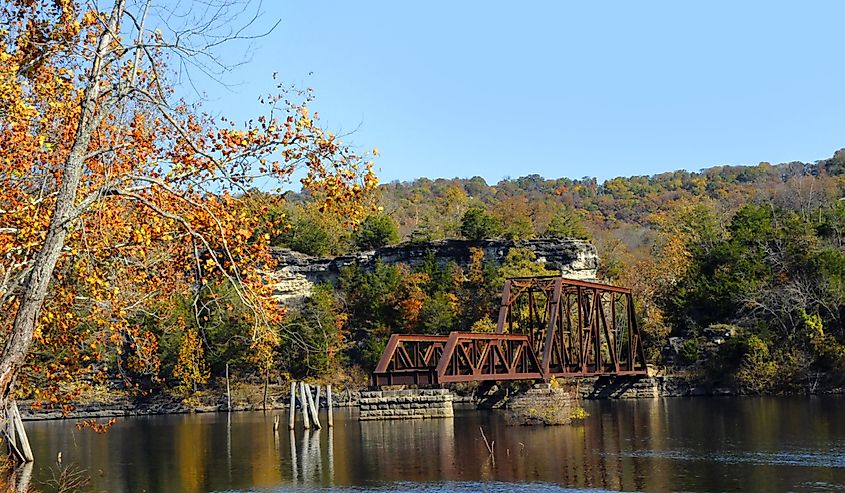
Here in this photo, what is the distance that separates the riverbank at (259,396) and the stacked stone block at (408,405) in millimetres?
16128

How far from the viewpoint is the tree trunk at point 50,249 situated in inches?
434

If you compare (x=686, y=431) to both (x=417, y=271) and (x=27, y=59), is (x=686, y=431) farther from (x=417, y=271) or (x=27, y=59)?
(x=417, y=271)

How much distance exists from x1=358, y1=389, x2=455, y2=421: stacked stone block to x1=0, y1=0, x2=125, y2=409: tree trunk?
2946cm

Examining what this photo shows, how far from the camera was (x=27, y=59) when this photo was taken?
1268cm

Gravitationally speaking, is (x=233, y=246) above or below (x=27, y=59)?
below

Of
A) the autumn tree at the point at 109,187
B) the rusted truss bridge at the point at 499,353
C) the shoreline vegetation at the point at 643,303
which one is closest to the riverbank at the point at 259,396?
the shoreline vegetation at the point at 643,303

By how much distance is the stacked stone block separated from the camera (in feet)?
132

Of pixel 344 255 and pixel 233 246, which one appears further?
pixel 344 255

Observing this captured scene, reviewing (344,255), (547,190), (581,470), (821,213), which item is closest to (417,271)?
(344,255)

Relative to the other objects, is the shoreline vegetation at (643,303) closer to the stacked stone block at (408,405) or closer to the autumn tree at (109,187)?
the stacked stone block at (408,405)

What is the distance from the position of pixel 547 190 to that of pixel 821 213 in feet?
320

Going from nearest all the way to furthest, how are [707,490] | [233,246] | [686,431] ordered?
1. [233,246]
2. [707,490]
3. [686,431]

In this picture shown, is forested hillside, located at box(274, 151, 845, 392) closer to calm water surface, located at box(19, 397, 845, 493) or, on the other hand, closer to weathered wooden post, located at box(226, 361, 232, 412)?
calm water surface, located at box(19, 397, 845, 493)

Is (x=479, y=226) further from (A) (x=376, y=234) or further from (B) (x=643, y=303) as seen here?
(B) (x=643, y=303)
